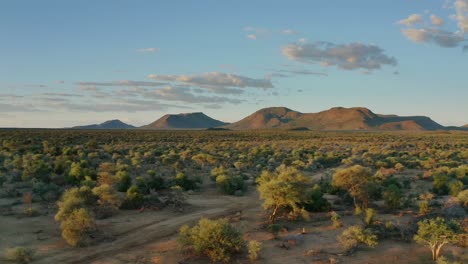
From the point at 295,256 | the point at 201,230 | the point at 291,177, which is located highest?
the point at 291,177

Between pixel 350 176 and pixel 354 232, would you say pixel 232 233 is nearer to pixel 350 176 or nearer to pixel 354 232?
pixel 354 232

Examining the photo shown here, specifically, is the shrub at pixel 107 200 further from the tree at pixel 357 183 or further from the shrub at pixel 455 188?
the shrub at pixel 455 188

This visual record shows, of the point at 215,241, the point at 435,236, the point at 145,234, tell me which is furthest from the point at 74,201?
the point at 435,236

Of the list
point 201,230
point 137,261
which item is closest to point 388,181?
point 201,230

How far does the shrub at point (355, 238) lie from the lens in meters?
13.0

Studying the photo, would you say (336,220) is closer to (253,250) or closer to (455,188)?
(253,250)

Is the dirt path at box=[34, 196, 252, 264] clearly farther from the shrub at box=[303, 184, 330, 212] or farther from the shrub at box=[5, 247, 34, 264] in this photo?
the shrub at box=[303, 184, 330, 212]

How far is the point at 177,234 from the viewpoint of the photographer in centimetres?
1470

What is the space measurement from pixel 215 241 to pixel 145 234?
11.5ft

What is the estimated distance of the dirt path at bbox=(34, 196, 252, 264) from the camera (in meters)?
12.4

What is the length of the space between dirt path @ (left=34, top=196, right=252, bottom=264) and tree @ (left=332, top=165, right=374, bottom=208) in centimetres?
446

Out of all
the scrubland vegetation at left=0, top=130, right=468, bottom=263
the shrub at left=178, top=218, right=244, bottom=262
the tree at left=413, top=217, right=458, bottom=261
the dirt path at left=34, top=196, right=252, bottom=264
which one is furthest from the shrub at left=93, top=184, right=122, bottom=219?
the tree at left=413, top=217, right=458, bottom=261

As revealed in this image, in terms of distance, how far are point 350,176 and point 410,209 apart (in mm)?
2822

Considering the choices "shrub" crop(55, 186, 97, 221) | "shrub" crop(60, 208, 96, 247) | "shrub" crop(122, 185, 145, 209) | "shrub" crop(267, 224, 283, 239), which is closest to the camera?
"shrub" crop(60, 208, 96, 247)
